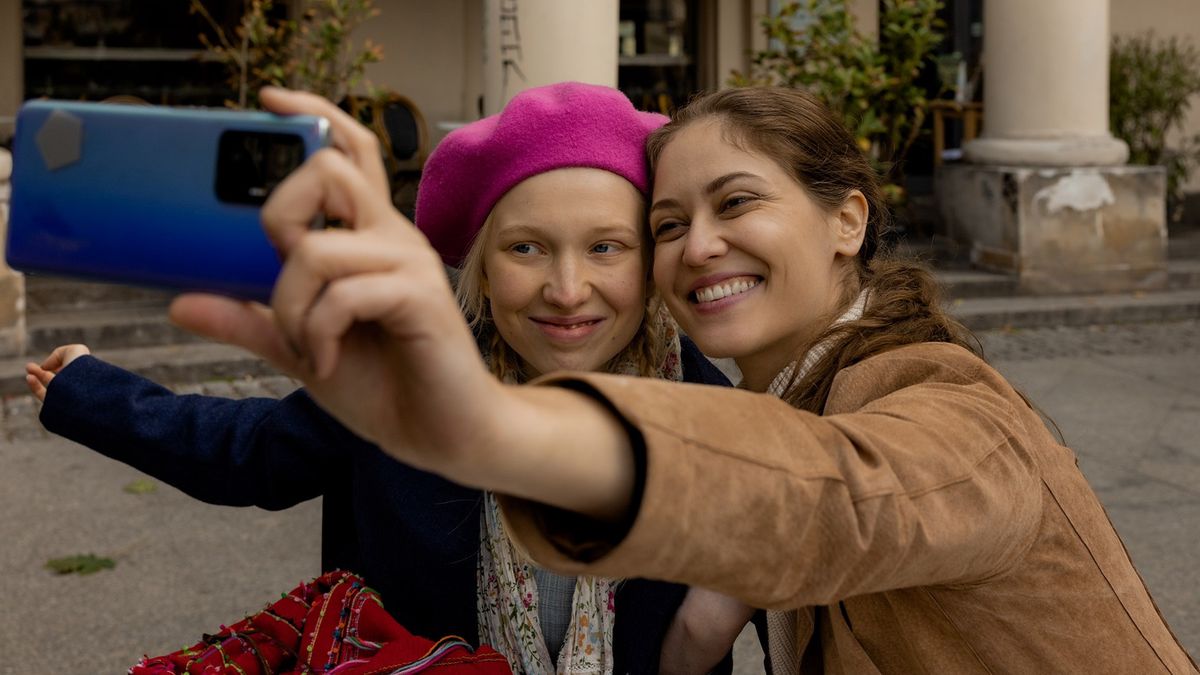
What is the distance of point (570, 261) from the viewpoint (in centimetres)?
221

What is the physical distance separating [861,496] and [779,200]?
828mm

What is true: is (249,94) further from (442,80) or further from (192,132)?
(192,132)

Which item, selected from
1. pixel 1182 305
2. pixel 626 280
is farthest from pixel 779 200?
pixel 1182 305

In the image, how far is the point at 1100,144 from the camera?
8891 millimetres

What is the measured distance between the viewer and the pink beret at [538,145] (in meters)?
2.22

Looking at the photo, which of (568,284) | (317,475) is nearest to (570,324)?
(568,284)

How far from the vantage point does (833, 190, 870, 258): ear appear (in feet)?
6.79

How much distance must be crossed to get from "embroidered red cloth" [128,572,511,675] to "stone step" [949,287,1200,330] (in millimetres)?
6457

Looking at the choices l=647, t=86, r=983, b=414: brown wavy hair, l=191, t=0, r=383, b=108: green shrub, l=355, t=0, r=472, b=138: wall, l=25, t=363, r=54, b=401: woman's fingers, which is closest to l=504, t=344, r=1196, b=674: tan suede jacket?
l=647, t=86, r=983, b=414: brown wavy hair

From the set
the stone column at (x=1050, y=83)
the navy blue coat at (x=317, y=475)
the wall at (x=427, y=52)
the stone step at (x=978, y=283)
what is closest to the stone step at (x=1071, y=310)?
the stone step at (x=978, y=283)

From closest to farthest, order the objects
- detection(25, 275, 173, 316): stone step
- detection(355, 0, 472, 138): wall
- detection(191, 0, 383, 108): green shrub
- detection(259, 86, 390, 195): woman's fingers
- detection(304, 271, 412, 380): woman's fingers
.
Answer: detection(304, 271, 412, 380): woman's fingers → detection(259, 86, 390, 195): woman's fingers → detection(25, 275, 173, 316): stone step → detection(191, 0, 383, 108): green shrub → detection(355, 0, 472, 138): wall

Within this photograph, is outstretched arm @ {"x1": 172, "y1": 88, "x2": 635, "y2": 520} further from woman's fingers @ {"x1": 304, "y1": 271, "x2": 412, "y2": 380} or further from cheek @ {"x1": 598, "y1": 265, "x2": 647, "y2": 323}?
cheek @ {"x1": 598, "y1": 265, "x2": 647, "y2": 323}

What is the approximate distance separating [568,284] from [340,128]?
1136 millimetres

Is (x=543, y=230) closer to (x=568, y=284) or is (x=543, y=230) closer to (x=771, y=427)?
Answer: (x=568, y=284)
